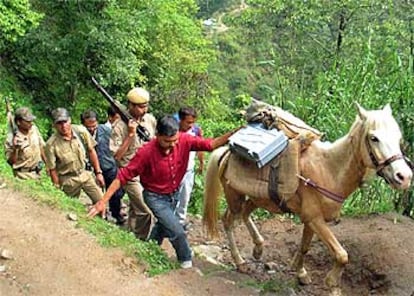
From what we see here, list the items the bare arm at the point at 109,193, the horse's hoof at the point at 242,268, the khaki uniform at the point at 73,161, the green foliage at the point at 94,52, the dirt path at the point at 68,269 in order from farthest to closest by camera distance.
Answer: the green foliage at the point at 94,52 < the khaki uniform at the point at 73,161 < the horse's hoof at the point at 242,268 < the bare arm at the point at 109,193 < the dirt path at the point at 68,269

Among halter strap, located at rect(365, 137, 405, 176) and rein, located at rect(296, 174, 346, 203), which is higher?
halter strap, located at rect(365, 137, 405, 176)

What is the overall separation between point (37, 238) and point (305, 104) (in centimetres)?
450

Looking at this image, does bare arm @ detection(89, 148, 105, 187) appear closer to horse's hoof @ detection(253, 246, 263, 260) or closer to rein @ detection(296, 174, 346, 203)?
horse's hoof @ detection(253, 246, 263, 260)

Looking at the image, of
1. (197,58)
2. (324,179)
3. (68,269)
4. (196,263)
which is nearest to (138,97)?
(196,263)

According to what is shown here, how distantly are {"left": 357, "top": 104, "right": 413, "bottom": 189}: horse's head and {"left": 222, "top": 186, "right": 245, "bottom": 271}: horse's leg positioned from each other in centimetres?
166

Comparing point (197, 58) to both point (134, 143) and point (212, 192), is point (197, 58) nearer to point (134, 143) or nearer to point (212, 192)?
point (134, 143)

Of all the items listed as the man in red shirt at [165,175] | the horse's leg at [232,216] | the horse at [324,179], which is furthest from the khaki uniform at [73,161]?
the horse's leg at [232,216]

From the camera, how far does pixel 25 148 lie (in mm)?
6984

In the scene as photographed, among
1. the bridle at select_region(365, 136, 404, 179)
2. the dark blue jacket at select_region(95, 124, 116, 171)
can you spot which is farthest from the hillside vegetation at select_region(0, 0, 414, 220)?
the dark blue jacket at select_region(95, 124, 116, 171)

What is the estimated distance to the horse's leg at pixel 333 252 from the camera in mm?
5820

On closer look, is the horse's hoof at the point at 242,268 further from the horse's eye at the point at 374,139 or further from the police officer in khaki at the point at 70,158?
the horse's eye at the point at 374,139

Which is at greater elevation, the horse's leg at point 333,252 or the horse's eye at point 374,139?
the horse's eye at point 374,139

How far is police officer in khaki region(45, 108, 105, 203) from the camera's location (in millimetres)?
6918

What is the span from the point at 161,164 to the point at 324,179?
1.47m
